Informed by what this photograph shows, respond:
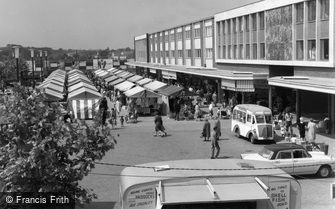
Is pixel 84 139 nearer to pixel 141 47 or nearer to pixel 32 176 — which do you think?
pixel 32 176

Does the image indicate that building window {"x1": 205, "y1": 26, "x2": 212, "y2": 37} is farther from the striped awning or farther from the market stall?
the market stall

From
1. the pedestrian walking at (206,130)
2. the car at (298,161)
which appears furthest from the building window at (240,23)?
the car at (298,161)

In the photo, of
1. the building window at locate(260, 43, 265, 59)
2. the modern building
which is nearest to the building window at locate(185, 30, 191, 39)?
the modern building

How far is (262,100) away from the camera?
40594 mm

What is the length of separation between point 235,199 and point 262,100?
3213 centimetres

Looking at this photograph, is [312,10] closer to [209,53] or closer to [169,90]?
[169,90]

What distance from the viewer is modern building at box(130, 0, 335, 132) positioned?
101 ft

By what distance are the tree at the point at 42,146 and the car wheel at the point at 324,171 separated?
1041cm

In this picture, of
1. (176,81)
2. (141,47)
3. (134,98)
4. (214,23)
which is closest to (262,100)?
(134,98)

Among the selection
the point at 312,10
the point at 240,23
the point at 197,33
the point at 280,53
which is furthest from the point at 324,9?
the point at 197,33

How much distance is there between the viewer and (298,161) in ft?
58.0

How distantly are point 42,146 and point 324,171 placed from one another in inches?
475

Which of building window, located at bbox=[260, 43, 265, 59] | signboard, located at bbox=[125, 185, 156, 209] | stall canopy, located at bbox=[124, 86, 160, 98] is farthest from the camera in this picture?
building window, located at bbox=[260, 43, 265, 59]

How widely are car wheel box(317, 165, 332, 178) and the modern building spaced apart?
745 cm
